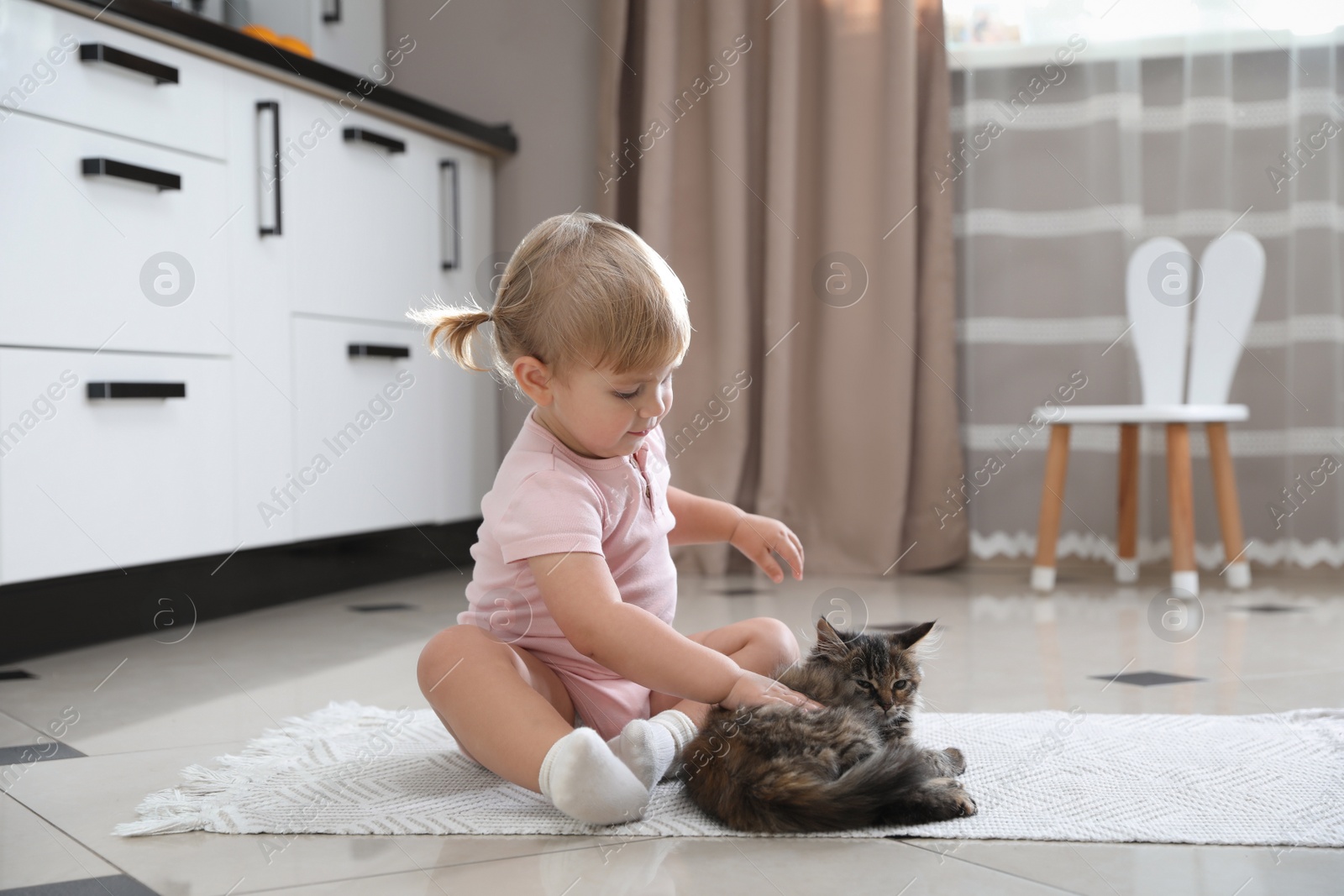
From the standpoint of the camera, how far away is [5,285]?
1593 millimetres

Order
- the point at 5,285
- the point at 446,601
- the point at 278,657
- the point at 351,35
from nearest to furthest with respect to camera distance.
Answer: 1. the point at 5,285
2. the point at 278,657
3. the point at 446,601
4. the point at 351,35

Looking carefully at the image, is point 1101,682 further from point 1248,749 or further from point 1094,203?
point 1094,203

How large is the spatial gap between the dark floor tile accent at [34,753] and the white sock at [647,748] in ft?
2.08

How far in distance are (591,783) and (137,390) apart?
1250 mm

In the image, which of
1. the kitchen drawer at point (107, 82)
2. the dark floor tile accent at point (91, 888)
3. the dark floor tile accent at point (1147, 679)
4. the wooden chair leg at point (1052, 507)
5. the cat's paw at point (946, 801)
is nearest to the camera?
the dark floor tile accent at point (91, 888)

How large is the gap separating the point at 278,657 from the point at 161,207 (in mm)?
779

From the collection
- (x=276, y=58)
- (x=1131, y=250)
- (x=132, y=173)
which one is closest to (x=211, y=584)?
(x=132, y=173)

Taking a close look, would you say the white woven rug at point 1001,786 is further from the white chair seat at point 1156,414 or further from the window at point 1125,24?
the window at point 1125,24

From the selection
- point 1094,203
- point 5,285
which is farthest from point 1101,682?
point 5,285

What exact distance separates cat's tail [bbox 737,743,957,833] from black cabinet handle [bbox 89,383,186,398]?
4.29ft

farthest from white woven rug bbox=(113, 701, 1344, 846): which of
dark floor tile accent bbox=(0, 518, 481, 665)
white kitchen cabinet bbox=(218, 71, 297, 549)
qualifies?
white kitchen cabinet bbox=(218, 71, 297, 549)

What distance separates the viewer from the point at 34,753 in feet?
3.88

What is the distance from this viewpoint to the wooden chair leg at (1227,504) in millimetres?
2203

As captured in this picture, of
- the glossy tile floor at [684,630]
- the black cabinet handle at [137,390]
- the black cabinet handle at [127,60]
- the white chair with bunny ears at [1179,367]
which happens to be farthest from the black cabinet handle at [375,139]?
the white chair with bunny ears at [1179,367]
